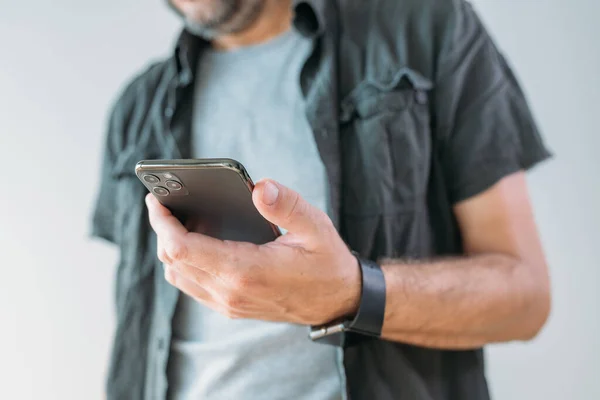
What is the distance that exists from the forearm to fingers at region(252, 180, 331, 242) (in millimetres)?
138

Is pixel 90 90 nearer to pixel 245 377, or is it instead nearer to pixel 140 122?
pixel 140 122

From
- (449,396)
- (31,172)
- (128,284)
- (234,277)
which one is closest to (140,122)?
(128,284)

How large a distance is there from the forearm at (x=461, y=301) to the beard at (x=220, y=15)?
0.50 m

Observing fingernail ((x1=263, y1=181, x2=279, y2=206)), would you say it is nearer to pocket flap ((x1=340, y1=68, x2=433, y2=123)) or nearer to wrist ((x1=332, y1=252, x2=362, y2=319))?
wrist ((x1=332, y1=252, x2=362, y2=319))

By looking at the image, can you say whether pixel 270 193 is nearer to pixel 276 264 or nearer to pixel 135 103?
pixel 276 264

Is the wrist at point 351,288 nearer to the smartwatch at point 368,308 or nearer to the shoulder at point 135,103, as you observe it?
the smartwatch at point 368,308

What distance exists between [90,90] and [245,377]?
81cm

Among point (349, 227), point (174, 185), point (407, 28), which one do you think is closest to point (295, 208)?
point (174, 185)

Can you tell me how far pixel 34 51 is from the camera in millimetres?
1031

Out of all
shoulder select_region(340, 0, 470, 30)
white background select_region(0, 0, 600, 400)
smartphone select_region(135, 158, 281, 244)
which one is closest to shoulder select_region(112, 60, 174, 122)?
white background select_region(0, 0, 600, 400)

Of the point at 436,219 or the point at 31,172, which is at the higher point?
the point at 31,172

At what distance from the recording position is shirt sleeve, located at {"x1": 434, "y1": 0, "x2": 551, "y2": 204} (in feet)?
1.79

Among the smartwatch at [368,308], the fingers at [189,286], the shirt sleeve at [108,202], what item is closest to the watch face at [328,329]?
the smartwatch at [368,308]

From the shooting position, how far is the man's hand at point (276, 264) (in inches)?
14.3
